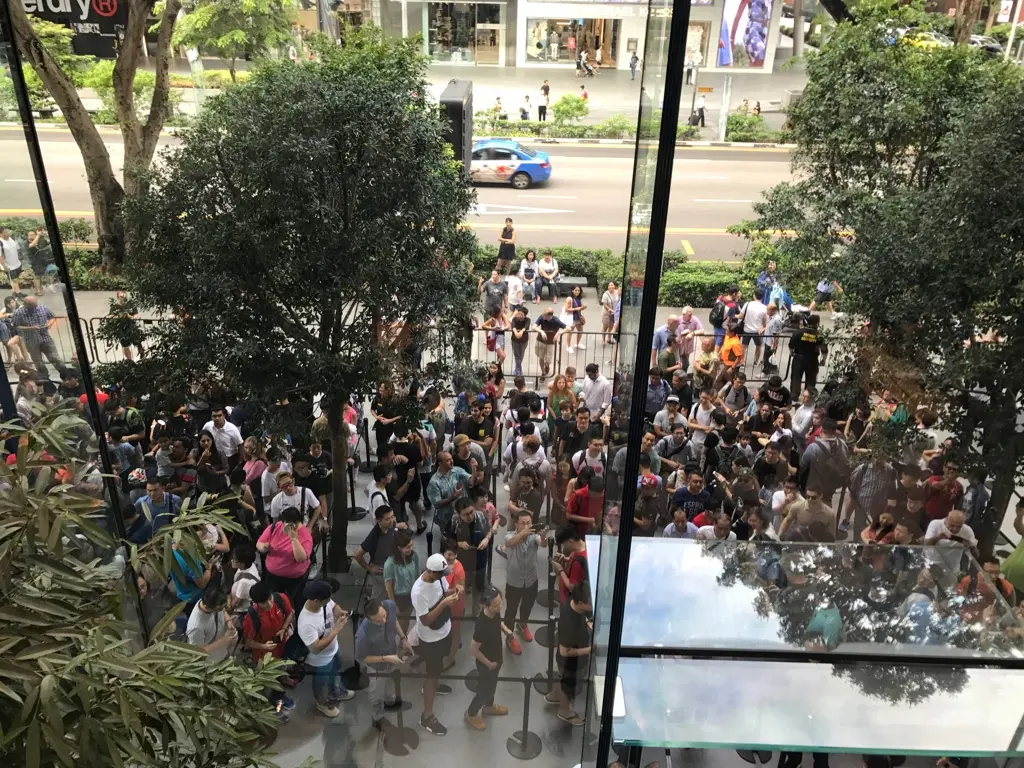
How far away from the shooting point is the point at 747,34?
796cm

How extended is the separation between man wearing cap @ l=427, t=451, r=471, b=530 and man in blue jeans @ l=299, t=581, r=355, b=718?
1.06 m

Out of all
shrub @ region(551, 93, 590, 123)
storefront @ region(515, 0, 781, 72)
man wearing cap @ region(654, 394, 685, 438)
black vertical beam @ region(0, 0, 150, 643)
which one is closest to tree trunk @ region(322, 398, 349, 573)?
black vertical beam @ region(0, 0, 150, 643)

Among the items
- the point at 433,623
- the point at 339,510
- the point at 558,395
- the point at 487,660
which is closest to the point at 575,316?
the point at 558,395

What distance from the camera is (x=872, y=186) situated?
648 centimetres

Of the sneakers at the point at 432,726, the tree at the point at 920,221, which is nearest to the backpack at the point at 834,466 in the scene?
the tree at the point at 920,221

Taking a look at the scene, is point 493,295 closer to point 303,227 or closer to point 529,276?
point 529,276

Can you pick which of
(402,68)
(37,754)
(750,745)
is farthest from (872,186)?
(37,754)

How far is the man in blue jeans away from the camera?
4.55 metres

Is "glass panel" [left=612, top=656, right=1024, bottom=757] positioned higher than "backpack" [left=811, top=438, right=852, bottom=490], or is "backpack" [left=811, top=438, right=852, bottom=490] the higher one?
"glass panel" [left=612, top=656, right=1024, bottom=757]

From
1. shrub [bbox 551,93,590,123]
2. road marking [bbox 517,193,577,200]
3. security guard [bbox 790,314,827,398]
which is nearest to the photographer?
security guard [bbox 790,314,827,398]

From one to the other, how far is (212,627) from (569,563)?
192cm

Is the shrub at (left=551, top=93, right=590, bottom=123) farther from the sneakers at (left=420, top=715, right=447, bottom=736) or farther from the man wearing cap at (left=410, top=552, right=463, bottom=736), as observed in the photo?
the sneakers at (left=420, top=715, right=447, bottom=736)

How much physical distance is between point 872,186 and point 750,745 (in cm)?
463

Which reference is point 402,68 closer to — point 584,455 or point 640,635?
point 584,455
